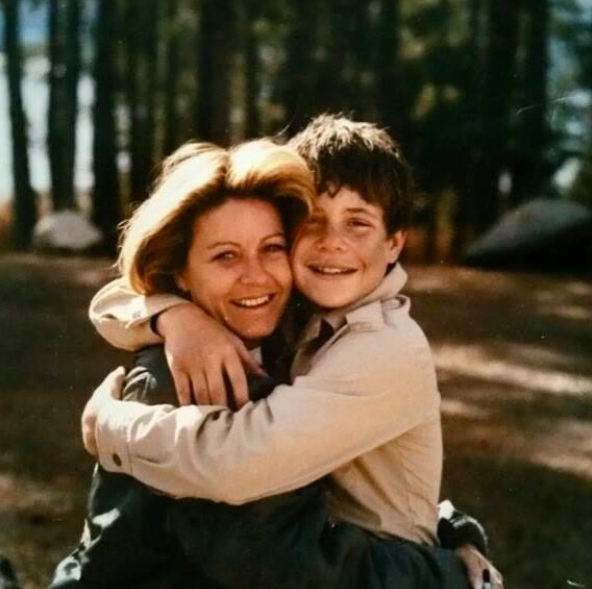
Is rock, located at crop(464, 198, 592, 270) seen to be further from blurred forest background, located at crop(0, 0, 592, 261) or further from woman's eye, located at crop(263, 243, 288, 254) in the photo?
woman's eye, located at crop(263, 243, 288, 254)

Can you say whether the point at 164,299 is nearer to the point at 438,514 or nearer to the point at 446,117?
the point at 438,514

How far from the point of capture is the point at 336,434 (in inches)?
80.3

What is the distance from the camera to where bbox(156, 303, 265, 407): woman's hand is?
206 cm

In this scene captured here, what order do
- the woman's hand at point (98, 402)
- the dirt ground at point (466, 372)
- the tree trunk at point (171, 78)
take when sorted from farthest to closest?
the tree trunk at point (171, 78) → the dirt ground at point (466, 372) → the woman's hand at point (98, 402)

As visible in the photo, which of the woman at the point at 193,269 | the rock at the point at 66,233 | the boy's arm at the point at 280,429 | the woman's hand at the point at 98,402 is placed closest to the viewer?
the boy's arm at the point at 280,429

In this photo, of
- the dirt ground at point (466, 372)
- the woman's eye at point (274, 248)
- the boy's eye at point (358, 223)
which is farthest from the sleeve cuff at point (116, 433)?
the dirt ground at point (466, 372)

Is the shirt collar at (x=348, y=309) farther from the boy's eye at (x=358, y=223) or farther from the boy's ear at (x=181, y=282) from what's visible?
the boy's ear at (x=181, y=282)

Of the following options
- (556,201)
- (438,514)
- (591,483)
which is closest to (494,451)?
(591,483)

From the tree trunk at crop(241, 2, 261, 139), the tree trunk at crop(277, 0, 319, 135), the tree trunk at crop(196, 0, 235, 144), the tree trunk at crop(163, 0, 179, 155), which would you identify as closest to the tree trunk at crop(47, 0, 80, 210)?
the tree trunk at crop(163, 0, 179, 155)

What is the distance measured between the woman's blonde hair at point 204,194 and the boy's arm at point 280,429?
0.26 meters

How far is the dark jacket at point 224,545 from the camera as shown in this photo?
79.6 inches

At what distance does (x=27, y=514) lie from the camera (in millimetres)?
3816

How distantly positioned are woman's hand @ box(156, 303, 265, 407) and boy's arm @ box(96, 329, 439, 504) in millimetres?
46

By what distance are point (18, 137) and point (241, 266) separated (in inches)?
87.8
